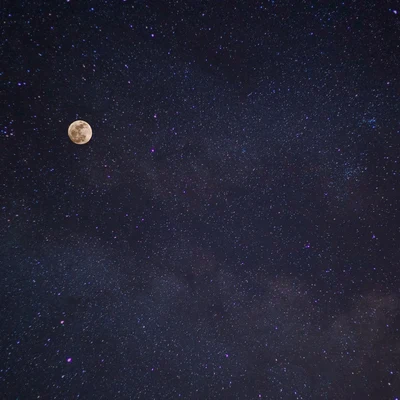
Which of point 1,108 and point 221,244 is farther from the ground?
point 1,108

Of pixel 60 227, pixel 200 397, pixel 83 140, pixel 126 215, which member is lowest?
pixel 200 397

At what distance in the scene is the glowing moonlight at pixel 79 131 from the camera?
2125mm

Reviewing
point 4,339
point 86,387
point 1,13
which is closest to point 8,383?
point 4,339

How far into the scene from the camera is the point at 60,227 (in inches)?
91.1

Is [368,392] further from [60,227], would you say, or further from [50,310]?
[60,227]

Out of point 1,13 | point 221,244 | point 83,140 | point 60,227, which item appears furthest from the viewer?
point 221,244

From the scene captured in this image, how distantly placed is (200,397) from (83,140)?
3114 millimetres

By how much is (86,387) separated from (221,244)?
208 centimetres

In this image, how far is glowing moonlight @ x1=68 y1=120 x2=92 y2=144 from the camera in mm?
2125

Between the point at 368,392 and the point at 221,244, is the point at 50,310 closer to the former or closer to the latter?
the point at 221,244

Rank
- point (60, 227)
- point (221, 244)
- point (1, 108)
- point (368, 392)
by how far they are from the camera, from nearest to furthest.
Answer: point (1, 108) < point (60, 227) < point (221, 244) < point (368, 392)

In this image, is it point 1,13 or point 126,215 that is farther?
point 126,215

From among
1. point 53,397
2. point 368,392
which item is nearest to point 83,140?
point 53,397

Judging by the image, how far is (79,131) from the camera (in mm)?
2133
